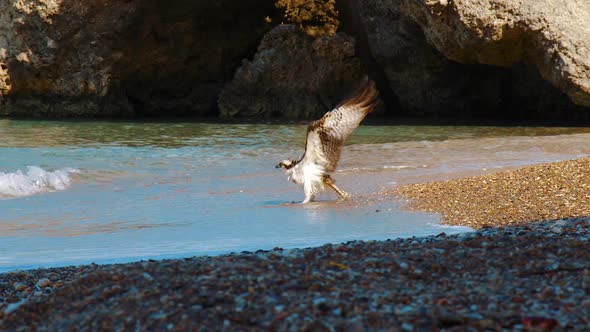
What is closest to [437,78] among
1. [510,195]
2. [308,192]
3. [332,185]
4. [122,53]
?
[122,53]

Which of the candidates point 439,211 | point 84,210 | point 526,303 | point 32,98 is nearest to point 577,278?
point 526,303

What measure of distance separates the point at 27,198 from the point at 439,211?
4087 millimetres

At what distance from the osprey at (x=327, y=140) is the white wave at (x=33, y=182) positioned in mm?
2728

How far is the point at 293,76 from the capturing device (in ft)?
63.3

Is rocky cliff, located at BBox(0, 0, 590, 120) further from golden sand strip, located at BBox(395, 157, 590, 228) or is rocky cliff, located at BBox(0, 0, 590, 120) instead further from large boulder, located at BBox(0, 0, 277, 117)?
golden sand strip, located at BBox(395, 157, 590, 228)

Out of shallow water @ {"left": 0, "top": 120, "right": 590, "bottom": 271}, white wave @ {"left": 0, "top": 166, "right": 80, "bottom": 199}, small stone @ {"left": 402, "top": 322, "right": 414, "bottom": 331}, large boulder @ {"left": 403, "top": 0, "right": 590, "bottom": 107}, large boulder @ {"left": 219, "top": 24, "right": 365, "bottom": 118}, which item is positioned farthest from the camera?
large boulder @ {"left": 219, "top": 24, "right": 365, "bottom": 118}

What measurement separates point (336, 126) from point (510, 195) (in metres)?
1.60

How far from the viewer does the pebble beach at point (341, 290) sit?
3.19 metres

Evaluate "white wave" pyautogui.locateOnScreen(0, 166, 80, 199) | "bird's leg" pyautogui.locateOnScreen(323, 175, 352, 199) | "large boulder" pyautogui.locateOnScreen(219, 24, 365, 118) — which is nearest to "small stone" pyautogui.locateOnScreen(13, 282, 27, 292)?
"bird's leg" pyautogui.locateOnScreen(323, 175, 352, 199)

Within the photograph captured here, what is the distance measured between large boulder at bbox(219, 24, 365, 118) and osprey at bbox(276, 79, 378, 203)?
1093cm

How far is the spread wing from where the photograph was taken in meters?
7.65

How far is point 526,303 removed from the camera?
10.9 ft

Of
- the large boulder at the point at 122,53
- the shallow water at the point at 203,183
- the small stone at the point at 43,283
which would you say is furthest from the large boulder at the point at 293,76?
the small stone at the point at 43,283

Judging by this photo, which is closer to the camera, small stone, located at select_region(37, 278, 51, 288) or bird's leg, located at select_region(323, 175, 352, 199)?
small stone, located at select_region(37, 278, 51, 288)
